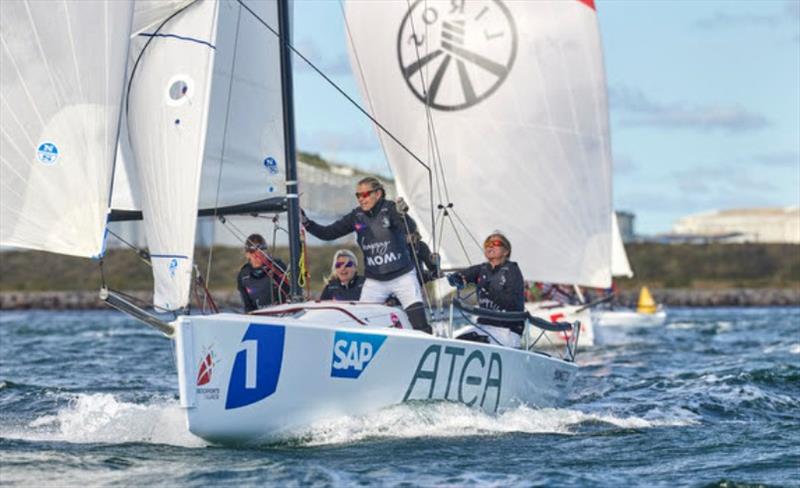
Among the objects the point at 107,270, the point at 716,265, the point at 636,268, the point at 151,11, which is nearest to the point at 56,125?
the point at 151,11

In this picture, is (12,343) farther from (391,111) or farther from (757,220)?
(757,220)

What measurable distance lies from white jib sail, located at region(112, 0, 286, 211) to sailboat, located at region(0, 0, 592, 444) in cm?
29

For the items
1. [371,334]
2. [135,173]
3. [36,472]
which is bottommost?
[36,472]

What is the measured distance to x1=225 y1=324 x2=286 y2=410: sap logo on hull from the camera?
32.7ft

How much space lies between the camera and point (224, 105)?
1212 cm

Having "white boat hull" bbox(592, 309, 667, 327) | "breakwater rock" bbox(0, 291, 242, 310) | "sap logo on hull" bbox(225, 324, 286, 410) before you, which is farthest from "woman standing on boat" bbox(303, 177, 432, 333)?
"breakwater rock" bbox(0, 291, 242, 310)

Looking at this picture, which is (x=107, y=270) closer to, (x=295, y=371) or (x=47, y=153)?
(x=47, y=153)

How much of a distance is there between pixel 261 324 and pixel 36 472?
1749 millimetres

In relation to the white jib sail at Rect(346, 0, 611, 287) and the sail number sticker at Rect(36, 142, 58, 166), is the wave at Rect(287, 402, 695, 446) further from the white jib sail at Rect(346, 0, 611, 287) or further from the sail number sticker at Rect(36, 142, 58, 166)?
the white jib sail at Rect(346, 0, 611, 287)

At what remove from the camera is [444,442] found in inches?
417

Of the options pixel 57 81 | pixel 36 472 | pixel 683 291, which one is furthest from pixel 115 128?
pixel 683 291

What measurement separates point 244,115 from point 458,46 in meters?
6.46

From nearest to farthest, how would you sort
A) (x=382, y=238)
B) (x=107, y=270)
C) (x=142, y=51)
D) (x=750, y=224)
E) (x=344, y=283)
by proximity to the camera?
(x=142, y=51), (x=382, y=238), (x=344, y=283), (x=107, y=270), (x=750, y=224)

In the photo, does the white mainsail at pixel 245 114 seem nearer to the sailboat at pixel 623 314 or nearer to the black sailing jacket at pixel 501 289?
the black sailing jacket at pixel 501 289
